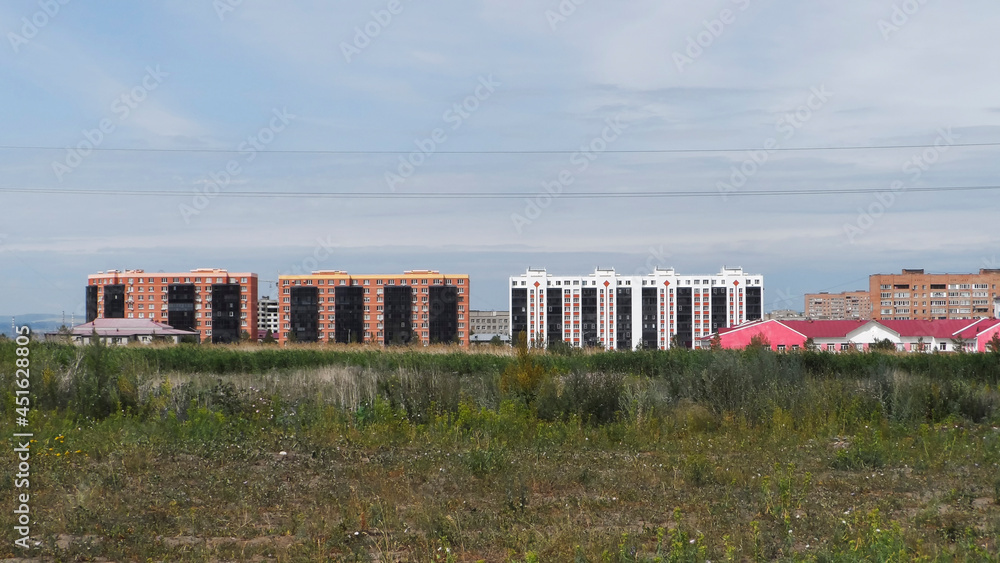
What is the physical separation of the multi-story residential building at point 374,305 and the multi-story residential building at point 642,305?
13.6m

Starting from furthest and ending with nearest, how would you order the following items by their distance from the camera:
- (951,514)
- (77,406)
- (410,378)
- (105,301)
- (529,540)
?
1. (105,301)
2. (410,378)
3. (77,406)
4. (951,514)
5. (529,540)

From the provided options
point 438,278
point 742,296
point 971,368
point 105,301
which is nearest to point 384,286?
point 438,278

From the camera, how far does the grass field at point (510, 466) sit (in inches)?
221

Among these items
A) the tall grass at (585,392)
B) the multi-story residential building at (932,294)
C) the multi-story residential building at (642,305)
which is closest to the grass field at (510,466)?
the tall grass at (585,392)

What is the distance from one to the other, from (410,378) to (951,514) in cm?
871

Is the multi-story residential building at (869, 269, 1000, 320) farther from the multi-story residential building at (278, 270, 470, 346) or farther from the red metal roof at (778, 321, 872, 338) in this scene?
the red metal roof at (778, 321, 872, 338)

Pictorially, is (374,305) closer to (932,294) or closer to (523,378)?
(932,294)

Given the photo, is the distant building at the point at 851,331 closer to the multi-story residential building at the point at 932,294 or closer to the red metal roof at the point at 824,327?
the red metal roof at the point at 824,327

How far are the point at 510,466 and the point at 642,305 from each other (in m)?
125

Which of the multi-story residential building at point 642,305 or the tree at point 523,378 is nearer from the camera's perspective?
the tree at point 523,378

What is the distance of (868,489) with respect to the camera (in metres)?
7.46

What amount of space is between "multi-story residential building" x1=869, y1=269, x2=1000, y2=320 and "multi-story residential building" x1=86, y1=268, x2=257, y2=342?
117m

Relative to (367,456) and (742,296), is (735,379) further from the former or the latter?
(742,296)

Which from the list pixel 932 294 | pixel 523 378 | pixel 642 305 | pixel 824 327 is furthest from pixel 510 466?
pixel 932 294
